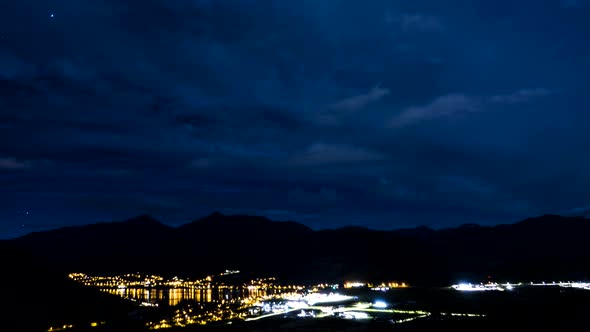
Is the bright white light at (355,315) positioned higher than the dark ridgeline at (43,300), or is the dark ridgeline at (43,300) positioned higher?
the dark ridgeline at (43,300)

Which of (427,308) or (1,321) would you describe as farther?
(427,308)

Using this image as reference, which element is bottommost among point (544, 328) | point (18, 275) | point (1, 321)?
point (544, 328)

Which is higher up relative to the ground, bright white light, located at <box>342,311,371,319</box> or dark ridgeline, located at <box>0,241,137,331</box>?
dark ridgeline, located at <box>0,241,137,331</box>

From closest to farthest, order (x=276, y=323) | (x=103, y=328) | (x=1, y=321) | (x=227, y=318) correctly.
A: (x=1, y=321) → (x=103, y=328) → (x=276, y=323) → (x=227, y=318)

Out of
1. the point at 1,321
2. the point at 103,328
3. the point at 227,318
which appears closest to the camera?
the point at 1,321

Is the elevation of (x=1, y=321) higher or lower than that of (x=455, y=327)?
higher

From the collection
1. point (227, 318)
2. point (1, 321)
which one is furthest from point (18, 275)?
point (227, 318)

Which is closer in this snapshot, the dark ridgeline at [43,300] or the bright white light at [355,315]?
the dark ridgeline at [43,300]

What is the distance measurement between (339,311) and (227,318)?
24950 millimetres

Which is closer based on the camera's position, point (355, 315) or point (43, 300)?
point (43, 300)

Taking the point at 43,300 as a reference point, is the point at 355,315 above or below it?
below

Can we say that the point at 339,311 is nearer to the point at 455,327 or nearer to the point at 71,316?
the point at 455,327

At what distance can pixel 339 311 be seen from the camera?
115000 mm

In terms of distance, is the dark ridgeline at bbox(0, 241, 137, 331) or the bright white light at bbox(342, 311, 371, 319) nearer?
the dark ridgeline at bbox(0, 241, 137, 331)
